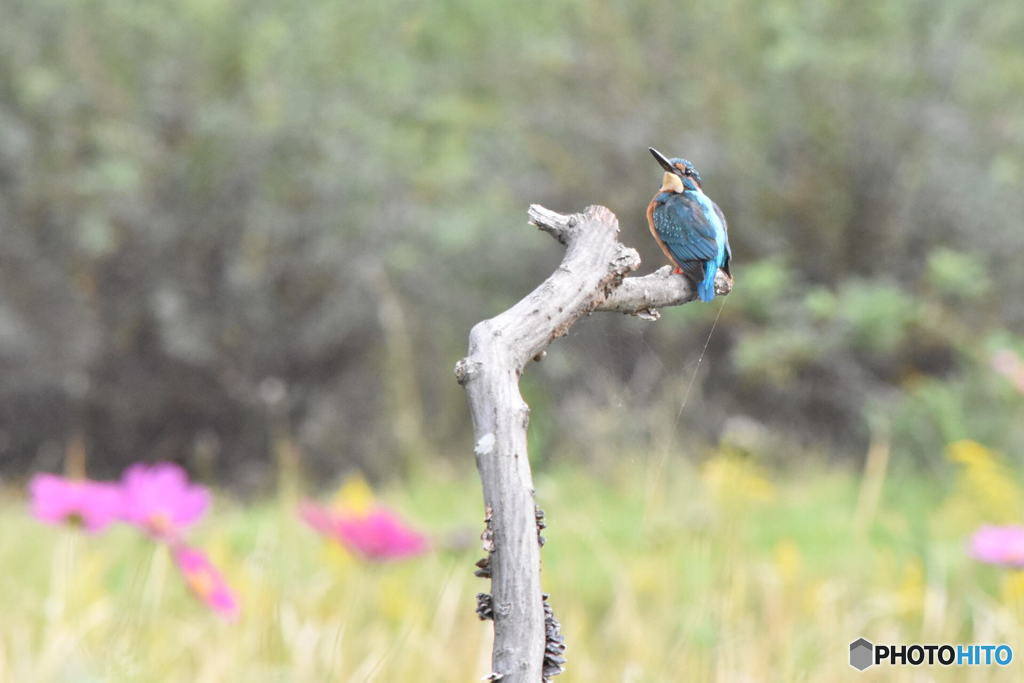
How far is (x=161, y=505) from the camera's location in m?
1.57

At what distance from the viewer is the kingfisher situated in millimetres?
680

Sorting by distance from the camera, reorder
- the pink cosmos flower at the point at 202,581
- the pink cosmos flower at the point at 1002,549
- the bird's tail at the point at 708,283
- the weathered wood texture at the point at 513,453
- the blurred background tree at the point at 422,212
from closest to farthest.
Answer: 1. the weathered wood texture at the point at 513,453
2. the bird's tail at the point at 708,283
3. the pink cosmos flower at the point at 202,581
4. the pink cosmos flower at the point at 1002,549
5. the blurred background tree at the point at 422,212

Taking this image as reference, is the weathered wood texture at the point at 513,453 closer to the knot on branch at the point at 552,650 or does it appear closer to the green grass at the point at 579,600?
the knot on branch at the point at 552,650

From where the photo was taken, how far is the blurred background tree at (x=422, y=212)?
19.1ft

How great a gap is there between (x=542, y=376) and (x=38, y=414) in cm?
667

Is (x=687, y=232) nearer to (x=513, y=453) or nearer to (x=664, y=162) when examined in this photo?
(x=664, y=162)

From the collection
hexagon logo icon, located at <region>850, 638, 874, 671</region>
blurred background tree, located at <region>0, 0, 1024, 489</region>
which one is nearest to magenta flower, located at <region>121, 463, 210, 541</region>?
hexagon logo icon, located at <region>850, 638, 874, 671</region>

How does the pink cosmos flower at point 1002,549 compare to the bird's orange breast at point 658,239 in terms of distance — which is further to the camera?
the pink cosmos flower at point 1002,549

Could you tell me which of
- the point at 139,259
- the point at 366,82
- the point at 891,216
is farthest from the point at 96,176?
the point at 891,216

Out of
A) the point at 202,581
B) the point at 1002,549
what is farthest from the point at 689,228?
the point at 1002,549

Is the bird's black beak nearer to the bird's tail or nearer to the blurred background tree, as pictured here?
the bird's tail

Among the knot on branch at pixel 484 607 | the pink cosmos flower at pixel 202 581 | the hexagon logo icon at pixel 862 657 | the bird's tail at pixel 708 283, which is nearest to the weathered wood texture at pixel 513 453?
the knot on branch at pixel 484 607

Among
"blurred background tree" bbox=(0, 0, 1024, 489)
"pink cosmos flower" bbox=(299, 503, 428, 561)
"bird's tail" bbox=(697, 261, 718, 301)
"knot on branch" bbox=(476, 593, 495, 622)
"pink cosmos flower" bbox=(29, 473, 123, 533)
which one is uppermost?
"blurred background tree" bbox=(0, 0, 1024, 489)

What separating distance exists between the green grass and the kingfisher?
67 centimetres
